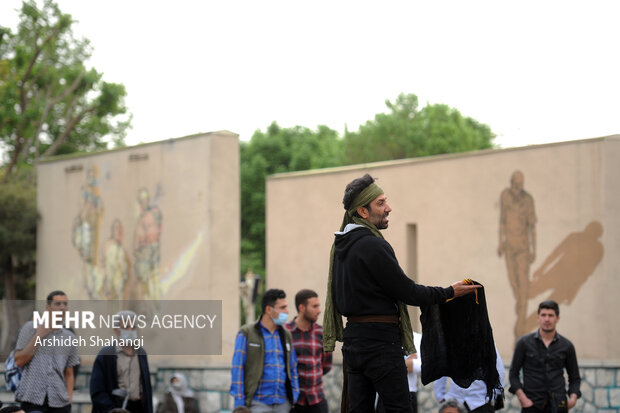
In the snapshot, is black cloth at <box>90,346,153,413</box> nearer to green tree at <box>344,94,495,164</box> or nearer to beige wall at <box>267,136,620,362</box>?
beige wall at <box>267,136,620,362</box>

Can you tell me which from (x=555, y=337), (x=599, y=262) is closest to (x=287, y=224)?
(x=599, y=262)

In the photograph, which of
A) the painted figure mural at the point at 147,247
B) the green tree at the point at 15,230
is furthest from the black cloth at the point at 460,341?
the green tree at the point at 15,230

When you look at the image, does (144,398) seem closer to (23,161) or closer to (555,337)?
(555,337)

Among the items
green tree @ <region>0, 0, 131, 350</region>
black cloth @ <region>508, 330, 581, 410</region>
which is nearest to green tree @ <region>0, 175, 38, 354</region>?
green tree @ <region>0, 0, 131, 350</region>

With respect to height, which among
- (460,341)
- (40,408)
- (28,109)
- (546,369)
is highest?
(28,109)

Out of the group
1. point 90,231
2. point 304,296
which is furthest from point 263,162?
point 304,296

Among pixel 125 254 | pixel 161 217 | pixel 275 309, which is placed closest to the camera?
pixel 275 309

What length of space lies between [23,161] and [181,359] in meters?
20.4

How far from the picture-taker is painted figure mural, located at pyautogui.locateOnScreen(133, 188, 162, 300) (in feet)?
61.8

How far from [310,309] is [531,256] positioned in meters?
9.06

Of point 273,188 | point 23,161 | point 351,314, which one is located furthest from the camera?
point 23,161

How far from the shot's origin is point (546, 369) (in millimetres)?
10336

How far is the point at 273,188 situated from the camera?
2409cm

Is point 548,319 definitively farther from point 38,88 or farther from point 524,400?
point 38,88
